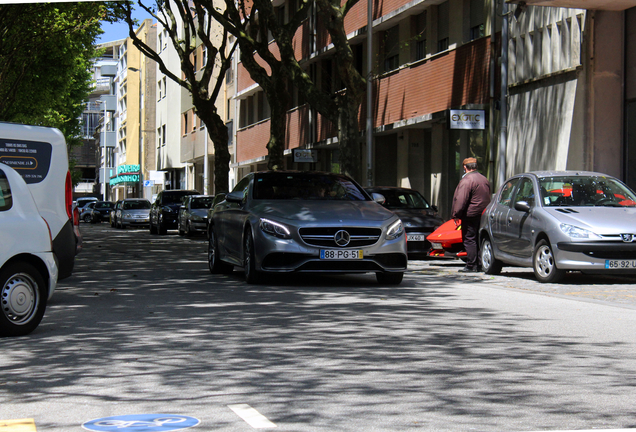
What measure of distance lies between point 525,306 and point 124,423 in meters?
6.45

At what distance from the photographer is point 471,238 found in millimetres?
15906

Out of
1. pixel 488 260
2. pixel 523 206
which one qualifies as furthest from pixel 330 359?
pixel 488 260

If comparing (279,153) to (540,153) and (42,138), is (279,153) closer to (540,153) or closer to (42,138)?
(540,153)

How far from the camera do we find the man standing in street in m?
15.5

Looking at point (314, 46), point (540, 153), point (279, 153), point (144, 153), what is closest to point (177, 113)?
point (144, 153)

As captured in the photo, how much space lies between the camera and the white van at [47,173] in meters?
11.0

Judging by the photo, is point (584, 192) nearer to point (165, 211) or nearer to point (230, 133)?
point (165, 211)

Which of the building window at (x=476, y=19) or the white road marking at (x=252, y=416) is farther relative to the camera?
the building window at (x=476, y=19)

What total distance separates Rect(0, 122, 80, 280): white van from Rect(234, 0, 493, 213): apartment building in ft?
42.5

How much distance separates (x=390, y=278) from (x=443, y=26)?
52.2 ft

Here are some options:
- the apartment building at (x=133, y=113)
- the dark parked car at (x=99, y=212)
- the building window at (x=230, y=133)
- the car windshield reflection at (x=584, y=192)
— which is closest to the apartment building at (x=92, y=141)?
the apartment building at (x=133, y=113)

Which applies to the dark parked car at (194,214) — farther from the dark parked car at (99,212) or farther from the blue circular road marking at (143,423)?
the dark parked car at (99,212)

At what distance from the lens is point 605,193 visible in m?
14.2

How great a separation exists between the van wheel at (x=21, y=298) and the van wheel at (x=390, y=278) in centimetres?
549
